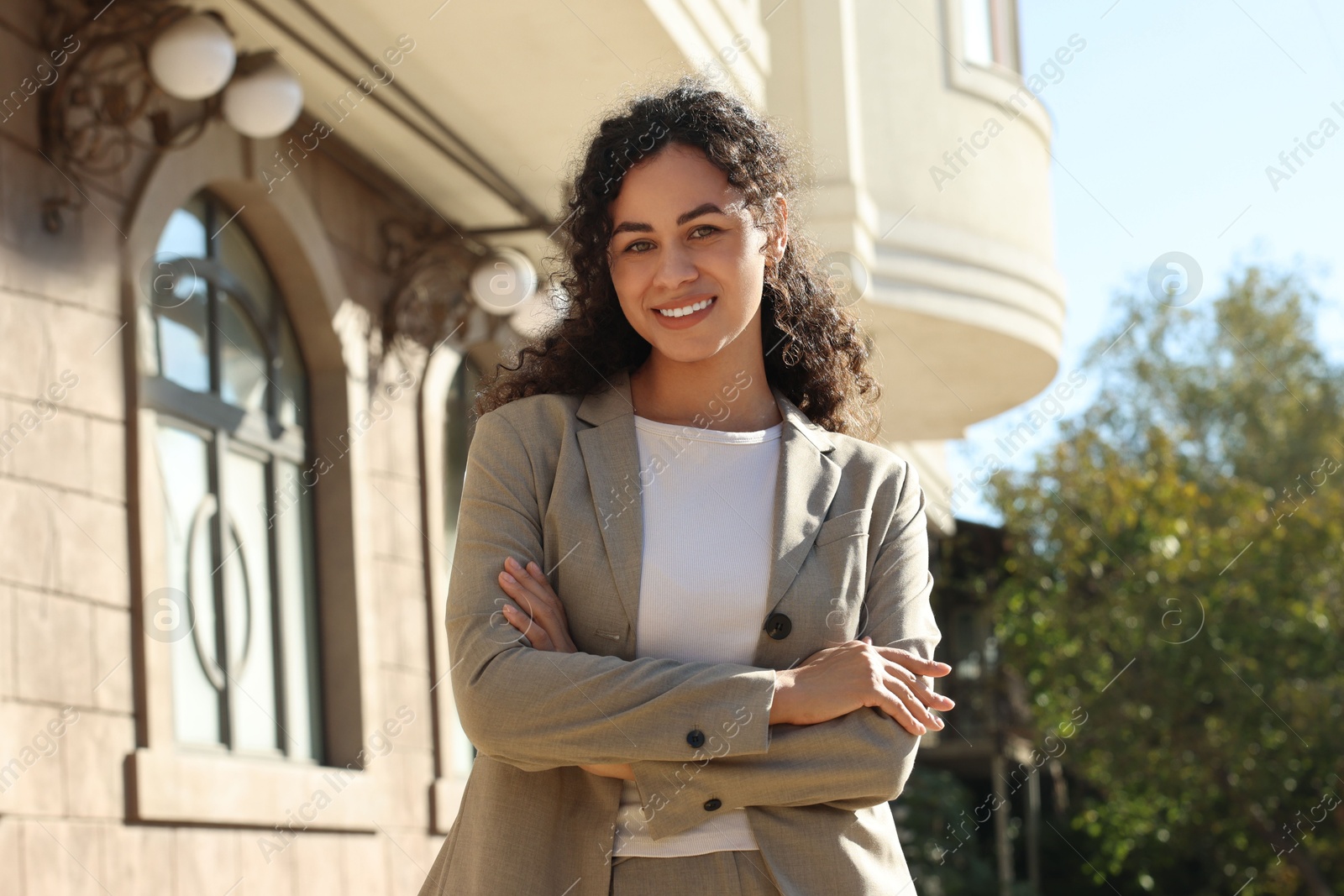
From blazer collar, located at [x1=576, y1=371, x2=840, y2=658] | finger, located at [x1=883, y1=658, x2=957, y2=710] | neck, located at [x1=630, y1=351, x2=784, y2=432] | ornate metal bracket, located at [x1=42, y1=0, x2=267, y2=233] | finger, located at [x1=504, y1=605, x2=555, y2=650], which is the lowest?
finger, located at [x1=883, y1=658, x2=957, y2=710]

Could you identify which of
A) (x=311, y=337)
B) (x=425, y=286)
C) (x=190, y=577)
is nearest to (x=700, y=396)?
(x=190, y=577)

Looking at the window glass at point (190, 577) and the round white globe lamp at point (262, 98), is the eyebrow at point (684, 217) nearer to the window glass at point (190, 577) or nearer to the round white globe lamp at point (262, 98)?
the round white globe lamp at point (262, 98)

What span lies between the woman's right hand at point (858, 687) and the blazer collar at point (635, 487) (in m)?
0.14

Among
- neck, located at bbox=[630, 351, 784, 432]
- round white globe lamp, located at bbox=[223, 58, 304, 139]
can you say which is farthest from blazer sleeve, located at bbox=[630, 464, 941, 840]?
round white globe lamp, located at bbox=[223, 58, 304, 139]

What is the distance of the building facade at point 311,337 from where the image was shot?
464cm

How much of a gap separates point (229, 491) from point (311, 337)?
97 cm

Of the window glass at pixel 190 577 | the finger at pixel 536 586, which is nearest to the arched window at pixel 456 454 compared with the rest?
the window glass at pixel 190 577

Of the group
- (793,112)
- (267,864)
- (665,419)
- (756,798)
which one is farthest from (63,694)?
(793,112)

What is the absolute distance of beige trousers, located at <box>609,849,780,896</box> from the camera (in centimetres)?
218

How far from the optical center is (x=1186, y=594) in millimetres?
14578

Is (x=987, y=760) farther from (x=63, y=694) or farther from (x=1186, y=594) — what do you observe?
(x=63, y=694)

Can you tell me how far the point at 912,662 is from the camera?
2.41 meters

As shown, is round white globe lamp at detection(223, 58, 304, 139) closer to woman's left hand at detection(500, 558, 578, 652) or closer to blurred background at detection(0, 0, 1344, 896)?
blurred background at detection(0, 0, 1344, 896)

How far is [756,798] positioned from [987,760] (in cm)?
2073
